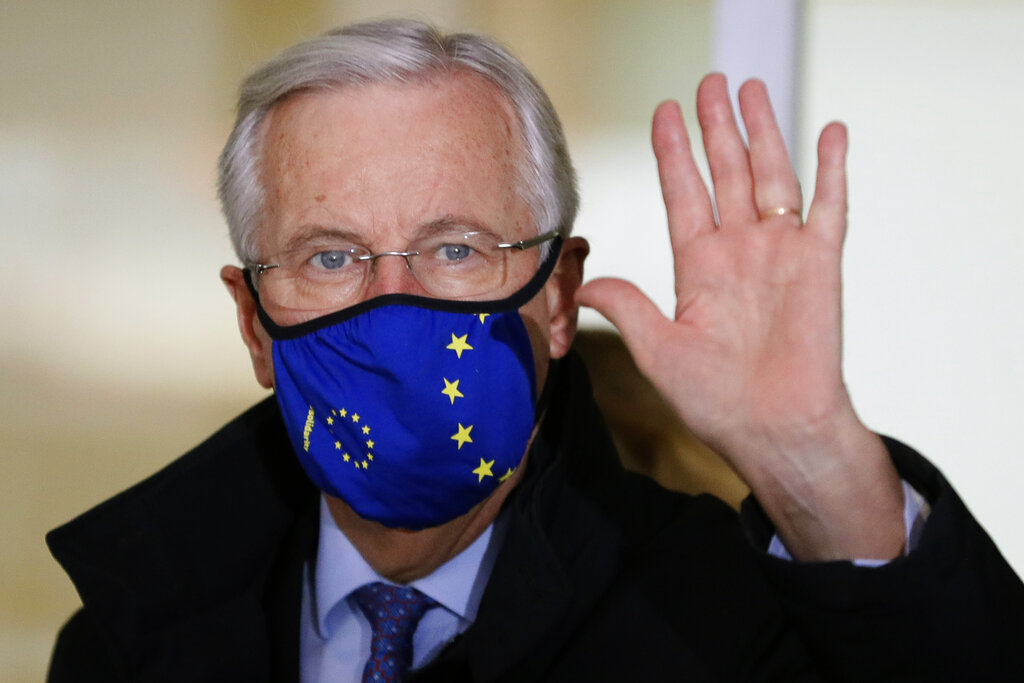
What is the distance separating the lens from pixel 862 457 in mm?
1341

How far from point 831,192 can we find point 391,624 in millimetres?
1085

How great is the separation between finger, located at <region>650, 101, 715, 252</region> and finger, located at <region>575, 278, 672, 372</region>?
0.09m

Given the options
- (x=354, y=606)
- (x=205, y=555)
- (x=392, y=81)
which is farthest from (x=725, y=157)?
(x=205, y=555)

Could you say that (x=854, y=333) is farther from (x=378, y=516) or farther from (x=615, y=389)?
(x=378, y=516)

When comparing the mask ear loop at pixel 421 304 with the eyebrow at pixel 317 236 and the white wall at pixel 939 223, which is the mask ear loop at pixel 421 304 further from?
the white wall at pixel 939 223

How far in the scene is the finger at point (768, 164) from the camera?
142 centimetres

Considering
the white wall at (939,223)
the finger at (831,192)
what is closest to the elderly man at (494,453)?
the finger at (831,192)

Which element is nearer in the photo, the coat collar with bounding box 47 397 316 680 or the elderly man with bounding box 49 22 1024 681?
the elderly man with bounding box 49 22 1024 681

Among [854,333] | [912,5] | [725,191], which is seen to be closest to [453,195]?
[725,191]

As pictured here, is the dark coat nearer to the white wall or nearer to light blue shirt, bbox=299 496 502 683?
light blue shirt, bbox=299 496 502 683

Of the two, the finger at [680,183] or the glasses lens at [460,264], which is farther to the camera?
the glasses lens at [460,264]

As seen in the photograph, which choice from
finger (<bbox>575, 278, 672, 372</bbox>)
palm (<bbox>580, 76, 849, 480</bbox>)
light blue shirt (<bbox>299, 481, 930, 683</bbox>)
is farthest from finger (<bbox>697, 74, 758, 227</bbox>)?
light blue shirt (<bbox>299, 481, 930, 683</bbox>)

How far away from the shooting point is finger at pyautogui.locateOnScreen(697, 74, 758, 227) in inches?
57.1

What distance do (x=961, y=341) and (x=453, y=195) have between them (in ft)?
5.18
